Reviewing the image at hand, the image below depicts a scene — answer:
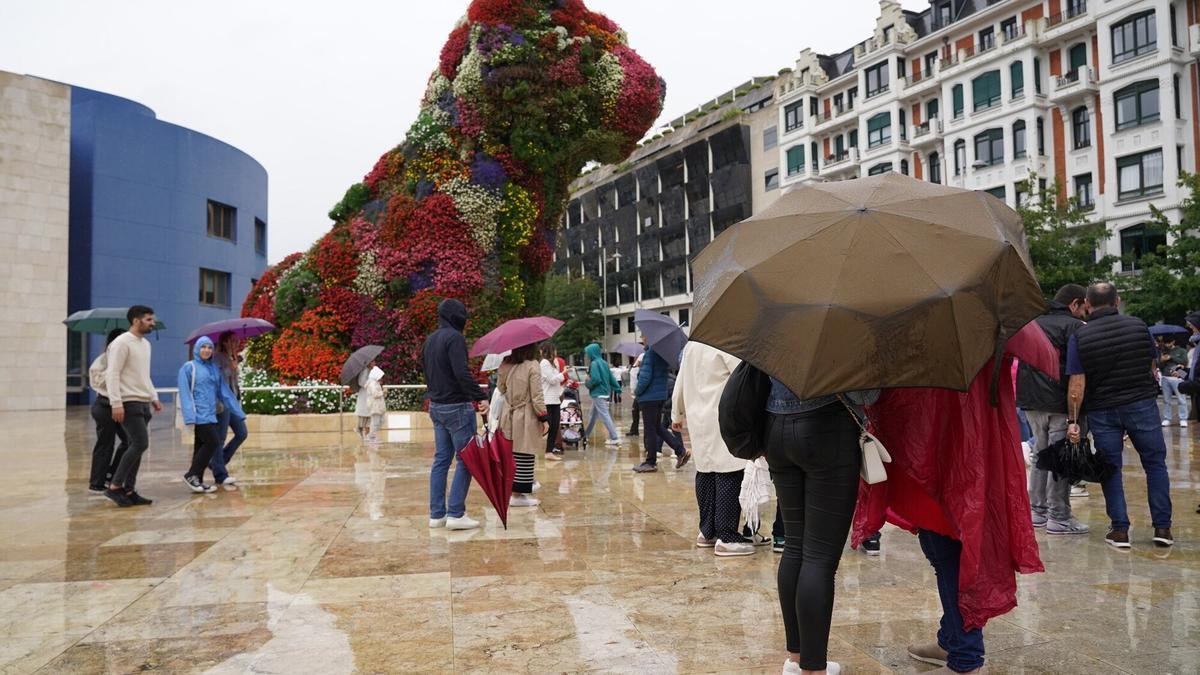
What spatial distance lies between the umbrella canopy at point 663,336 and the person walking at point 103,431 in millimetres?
5261

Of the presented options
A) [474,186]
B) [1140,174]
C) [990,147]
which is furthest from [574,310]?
[474,186]

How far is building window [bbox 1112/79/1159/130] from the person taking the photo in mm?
31250

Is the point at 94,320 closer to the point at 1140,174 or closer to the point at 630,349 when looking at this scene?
the point at 630,349

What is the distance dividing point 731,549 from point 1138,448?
2.90m

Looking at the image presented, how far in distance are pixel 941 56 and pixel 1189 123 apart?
505 inches

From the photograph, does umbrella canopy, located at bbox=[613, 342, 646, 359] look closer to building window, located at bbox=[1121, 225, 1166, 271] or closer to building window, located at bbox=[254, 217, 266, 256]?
building window, located at bbox=[1121, 225, 1166, 271]

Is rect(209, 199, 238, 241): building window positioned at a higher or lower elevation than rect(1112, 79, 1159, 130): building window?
lower

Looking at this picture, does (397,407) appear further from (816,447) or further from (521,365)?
(816,447)

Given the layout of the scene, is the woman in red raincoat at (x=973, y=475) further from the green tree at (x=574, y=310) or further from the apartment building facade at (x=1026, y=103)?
the green tree at (x=574, y=310)

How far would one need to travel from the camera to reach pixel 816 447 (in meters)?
3.18

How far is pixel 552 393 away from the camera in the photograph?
1225 cm

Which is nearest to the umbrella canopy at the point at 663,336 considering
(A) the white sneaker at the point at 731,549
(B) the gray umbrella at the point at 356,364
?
(A) the white sneaker at the point at 731,549

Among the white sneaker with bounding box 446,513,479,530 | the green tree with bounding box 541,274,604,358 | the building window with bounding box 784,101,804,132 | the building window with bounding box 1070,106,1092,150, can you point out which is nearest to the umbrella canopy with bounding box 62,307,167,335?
the white sneaker with bounding box 446,513,479,530

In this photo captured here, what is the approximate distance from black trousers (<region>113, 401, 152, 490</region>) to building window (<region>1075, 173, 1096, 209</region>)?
116 feet
